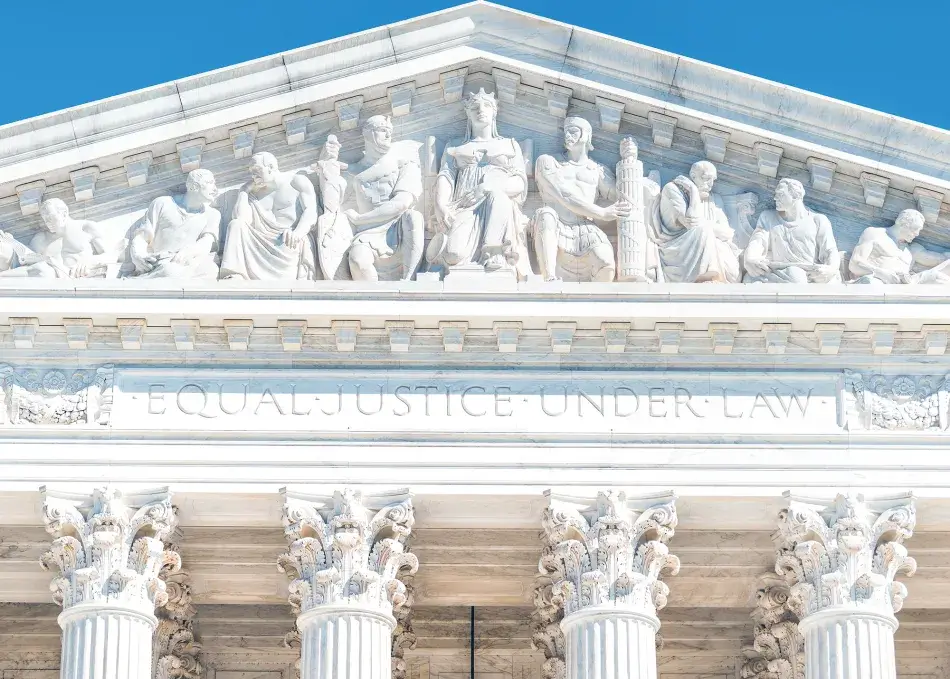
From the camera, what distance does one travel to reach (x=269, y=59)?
39312 millimetres

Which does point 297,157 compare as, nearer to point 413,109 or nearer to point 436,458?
point 413,109

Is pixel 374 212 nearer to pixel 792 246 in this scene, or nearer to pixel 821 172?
pixel 792 246

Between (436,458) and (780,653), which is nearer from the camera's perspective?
(436,458)

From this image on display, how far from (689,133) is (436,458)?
608 cm

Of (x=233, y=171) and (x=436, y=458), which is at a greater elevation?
(x=233, y=171)

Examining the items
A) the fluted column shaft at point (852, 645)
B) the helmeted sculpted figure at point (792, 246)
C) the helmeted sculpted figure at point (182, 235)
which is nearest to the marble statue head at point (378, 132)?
the helmeted sculpted figure at point (182, 235)

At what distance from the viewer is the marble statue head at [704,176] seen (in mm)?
39469

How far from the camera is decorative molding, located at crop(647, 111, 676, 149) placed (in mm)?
39562

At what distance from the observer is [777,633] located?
4081cm

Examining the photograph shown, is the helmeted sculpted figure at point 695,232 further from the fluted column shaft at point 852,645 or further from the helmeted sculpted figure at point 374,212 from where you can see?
the fluted column shaft at point 852,645

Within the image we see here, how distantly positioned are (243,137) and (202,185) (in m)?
0.91

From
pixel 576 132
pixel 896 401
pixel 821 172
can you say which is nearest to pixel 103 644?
pixel 576 132

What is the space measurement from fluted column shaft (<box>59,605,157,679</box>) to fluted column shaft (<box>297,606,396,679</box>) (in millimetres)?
2238

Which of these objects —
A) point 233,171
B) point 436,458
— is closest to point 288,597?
point 436,458
